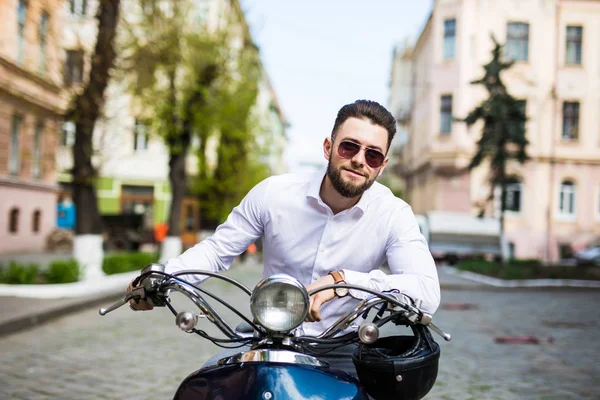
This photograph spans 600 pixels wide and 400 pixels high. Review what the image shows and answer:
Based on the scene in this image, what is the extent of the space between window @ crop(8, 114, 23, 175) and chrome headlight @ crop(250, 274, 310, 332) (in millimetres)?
24988

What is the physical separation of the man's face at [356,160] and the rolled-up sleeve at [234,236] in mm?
342

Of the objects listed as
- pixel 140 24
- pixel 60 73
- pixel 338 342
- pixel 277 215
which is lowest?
pixel 338 342

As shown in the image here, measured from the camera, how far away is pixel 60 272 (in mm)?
13578

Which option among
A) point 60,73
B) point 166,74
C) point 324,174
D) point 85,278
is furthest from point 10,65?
point 324,174

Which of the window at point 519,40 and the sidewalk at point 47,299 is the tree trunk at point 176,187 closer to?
the sidewalk at point 47,299

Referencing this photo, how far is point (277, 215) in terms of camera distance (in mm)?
3180

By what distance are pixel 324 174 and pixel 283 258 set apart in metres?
0.38

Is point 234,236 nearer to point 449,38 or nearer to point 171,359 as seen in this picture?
point 171,359

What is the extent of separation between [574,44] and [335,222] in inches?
1558

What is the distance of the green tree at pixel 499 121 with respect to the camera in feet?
85.1

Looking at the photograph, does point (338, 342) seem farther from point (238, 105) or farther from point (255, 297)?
point (238, 105)

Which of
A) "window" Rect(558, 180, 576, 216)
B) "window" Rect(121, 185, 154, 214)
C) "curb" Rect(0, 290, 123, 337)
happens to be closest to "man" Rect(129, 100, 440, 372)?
"curb" Rect(0, 290, 123, 337)

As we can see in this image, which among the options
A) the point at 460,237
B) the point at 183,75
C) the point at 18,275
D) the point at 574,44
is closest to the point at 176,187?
the point at 183,75

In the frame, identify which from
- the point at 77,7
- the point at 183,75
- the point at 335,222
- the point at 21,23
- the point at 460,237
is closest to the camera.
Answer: the point at 335,222
